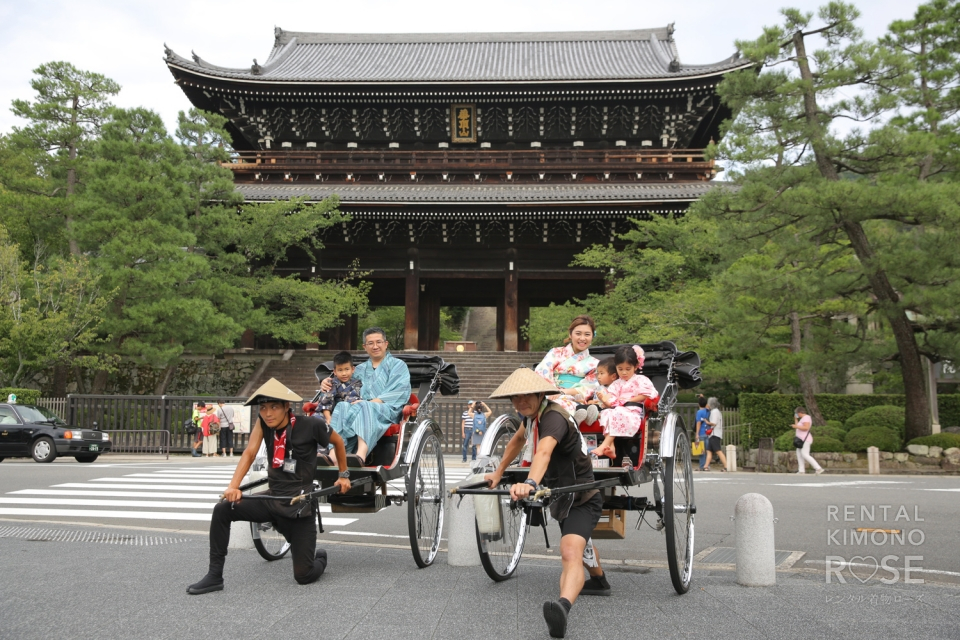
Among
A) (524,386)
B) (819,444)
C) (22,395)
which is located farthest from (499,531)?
(22,395)

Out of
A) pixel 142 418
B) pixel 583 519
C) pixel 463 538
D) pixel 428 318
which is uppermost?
pixel 428 318

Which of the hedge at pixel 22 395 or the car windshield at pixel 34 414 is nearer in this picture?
the car windshield at pixel 34 414

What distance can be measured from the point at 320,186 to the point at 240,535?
19796mm

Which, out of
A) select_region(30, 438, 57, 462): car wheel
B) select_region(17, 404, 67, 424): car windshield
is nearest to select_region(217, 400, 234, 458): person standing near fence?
select_region(17, 404, 67, 424): car windshield

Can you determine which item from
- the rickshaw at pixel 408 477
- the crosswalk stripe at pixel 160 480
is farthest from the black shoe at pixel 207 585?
the crosswalk stripe at pixel 160 480

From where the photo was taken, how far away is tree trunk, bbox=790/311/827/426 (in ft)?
55.0

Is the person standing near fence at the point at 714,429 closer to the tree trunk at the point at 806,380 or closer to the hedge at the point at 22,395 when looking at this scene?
the tree trunk at the point at 806,380

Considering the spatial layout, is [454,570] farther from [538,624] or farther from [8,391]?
[8,391]

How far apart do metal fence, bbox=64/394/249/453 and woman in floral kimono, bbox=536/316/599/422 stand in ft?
45.8

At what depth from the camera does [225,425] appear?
59.2 ft

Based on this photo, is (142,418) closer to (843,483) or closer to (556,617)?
(843,483)

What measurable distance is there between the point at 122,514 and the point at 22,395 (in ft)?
42.3

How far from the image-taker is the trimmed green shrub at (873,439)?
51.8 feet

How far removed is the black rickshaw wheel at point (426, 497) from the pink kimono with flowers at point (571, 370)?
3.51 ft
